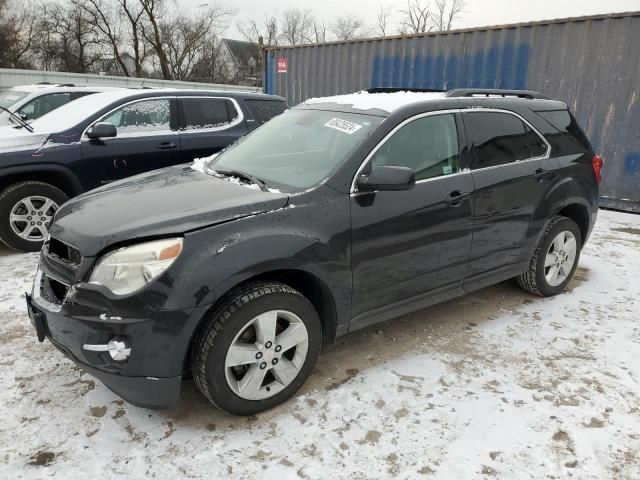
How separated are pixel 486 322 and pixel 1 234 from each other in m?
4.53

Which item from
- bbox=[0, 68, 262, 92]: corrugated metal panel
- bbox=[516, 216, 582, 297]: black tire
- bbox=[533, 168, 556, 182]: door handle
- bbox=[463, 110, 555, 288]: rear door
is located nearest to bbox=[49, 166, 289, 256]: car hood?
bbox=[463, 110, 555, 288]: rear door

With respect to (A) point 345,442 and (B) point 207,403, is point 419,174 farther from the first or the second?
(B) point 207,403

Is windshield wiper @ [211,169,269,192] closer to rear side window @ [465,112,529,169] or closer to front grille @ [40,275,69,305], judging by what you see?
front grille @ [40,275,69,305]

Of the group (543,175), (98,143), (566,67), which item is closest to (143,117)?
(98,143)

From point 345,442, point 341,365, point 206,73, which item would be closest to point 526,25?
point 341,365

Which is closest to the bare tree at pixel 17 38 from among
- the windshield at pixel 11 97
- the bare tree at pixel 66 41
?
the bare tree at pixel 66 41

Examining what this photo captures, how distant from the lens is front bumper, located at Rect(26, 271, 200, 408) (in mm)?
2188

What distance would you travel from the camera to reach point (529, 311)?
13.1 ft

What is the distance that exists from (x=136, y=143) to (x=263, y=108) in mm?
1776

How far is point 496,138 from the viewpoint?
3.59 metres

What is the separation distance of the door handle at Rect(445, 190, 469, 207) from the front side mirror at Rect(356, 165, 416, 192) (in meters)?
0.54

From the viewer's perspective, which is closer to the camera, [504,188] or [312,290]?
[312,290]

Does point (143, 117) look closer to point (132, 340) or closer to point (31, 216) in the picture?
point (31, 216)

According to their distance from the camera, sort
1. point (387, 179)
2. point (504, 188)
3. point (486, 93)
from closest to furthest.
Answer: point (387, 179), point (504, 188), point (486, 93)
